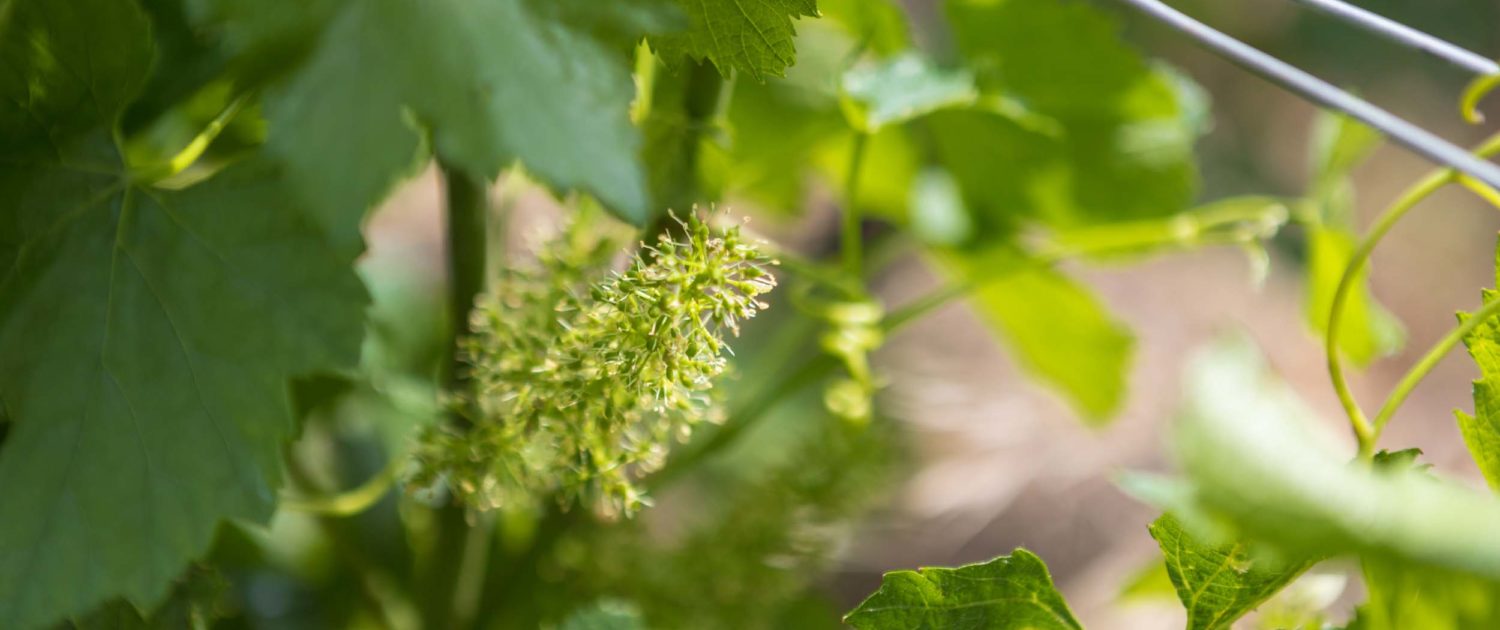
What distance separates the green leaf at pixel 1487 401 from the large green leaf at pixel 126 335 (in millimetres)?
392

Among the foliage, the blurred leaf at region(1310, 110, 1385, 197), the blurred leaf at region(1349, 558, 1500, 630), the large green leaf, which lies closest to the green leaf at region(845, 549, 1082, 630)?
the foliage

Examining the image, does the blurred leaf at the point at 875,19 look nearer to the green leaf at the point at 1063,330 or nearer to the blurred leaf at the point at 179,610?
the green leaf at the point at 1063,330

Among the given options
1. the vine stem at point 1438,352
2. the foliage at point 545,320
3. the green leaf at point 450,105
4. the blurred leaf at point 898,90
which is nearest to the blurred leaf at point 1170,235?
the foliage at point 545,320

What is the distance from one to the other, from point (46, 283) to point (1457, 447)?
164 centimetres

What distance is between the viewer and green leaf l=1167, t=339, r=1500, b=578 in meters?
0.22

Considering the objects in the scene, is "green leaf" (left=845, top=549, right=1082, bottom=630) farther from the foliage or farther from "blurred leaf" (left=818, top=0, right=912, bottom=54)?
"blurred leaf" (left=818, top=0, right=912, bottom=54)

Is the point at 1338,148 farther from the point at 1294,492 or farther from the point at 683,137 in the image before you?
the point at 1294,492

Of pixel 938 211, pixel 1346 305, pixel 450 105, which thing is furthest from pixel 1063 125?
pixel 450 105

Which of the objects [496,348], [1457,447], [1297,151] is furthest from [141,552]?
[1297,151]

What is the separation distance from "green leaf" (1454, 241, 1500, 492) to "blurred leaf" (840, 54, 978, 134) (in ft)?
0.91

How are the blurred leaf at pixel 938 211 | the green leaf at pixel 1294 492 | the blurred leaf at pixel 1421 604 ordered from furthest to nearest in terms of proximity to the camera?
the blurred leaf at pixel 938 211 → the blurred leaf at pixel 1421 604 → the green leaf at pixel 1294 492

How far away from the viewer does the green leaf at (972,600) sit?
0.42 metres

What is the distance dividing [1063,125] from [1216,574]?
48cm

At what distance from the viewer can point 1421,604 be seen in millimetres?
396
